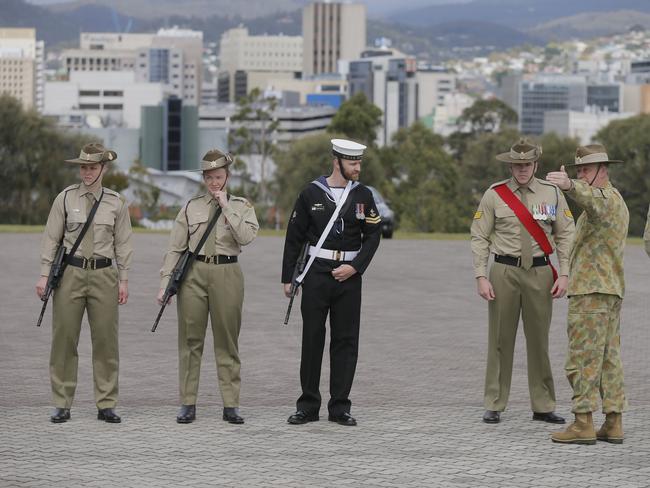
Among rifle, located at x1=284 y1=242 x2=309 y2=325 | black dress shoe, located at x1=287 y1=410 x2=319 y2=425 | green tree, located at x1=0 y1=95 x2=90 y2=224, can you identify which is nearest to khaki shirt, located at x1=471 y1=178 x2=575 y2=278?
rifle, located at x1=284 y1=242 x2=309 y2=325

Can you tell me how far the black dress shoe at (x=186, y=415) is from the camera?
1060cm

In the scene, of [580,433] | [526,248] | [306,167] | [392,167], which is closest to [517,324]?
[526,248]

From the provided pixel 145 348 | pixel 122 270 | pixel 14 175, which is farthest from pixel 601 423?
pixel 14 175

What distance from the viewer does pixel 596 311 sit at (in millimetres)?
10023

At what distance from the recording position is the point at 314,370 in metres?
10.9

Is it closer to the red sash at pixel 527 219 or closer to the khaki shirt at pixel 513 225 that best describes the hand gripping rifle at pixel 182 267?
the khaki shirt at pixel 513 225

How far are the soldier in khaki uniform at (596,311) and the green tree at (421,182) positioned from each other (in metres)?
76.0

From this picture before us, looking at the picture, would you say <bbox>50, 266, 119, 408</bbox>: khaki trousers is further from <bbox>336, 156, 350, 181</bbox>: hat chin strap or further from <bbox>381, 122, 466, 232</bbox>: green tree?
<bbox>381, 122, 466, 232</bbox>: green tree

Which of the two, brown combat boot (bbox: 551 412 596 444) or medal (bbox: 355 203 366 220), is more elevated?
medal (bbox: 355 203 366 220)

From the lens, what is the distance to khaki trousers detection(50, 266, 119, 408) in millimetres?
10680

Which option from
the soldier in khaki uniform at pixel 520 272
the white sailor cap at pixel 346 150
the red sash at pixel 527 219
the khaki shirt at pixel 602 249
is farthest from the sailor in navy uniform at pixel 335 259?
the khaki shirt at pixel 602 249

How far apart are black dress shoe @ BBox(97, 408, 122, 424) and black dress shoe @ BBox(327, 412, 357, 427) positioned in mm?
1442

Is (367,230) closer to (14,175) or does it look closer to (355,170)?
(355,170)

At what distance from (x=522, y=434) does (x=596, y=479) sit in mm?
1452
